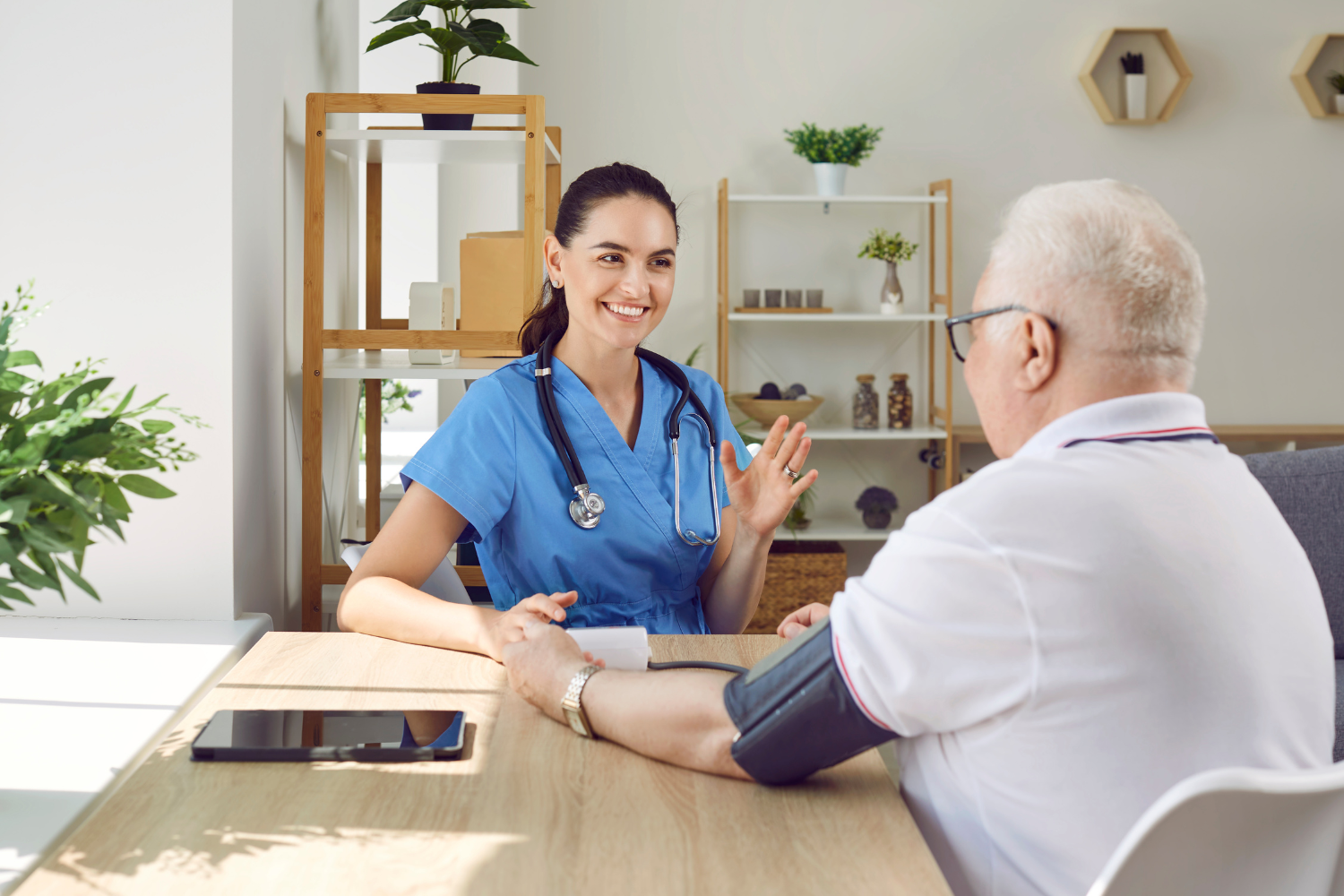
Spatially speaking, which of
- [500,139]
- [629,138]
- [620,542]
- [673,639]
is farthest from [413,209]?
[673,639]

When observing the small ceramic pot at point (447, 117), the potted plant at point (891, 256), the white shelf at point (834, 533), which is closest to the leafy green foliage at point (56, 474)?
the small ceramic pot at point (447, 117)

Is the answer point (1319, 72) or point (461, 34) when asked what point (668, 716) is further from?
point (1319, 72)

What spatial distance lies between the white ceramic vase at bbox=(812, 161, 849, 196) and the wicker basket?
136 cm

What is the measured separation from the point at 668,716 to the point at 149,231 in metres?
1.27

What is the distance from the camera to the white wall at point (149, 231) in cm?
163

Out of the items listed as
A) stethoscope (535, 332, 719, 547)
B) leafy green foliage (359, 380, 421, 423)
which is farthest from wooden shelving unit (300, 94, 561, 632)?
leafy green foliage (359, 380, 421, 423)

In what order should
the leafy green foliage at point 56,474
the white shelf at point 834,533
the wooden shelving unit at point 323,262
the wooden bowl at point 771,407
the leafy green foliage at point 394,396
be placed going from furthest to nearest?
1. the white shelf at point 834,533
2. the wooden bowl at point 771,407
3. the leafy green foliage at point 394,396
4. the wooden shelving unit at point 323,262
5. the leafy green foliage at point 56,474

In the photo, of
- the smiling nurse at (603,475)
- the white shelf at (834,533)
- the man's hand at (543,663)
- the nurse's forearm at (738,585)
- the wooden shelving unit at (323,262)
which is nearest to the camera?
the man's hand at (543,663)

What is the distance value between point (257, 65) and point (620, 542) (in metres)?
1.08

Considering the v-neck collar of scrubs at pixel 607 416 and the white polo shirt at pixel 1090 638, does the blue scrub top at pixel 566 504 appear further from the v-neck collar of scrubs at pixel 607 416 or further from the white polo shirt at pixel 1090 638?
the white polo shirt at pixel 1090 638

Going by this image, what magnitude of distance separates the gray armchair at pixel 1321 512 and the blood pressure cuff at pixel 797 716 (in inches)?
71.4

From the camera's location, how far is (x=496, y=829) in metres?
0.81

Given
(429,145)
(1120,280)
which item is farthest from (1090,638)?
(429,145)

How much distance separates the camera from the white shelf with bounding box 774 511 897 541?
3910mm
